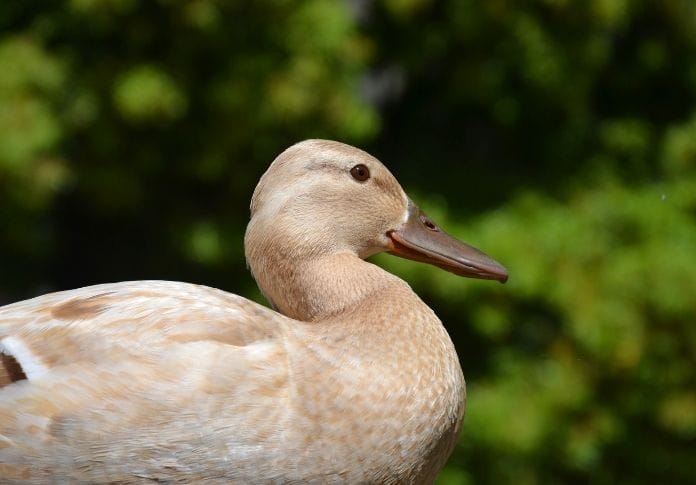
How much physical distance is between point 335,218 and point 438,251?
211 mm

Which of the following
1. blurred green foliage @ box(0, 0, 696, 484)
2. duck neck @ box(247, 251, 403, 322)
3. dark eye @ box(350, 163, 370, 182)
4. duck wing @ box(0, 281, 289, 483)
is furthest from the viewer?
blurred green foliage @ box(0, 0, 696, 484)

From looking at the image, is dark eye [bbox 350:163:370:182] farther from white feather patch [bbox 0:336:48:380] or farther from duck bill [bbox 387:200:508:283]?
white feather patch [bbox 0:336:48:380]

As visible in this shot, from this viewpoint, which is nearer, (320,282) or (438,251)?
(320,282)

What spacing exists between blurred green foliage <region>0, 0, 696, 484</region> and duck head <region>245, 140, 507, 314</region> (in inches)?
77.8

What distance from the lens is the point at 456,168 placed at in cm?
482

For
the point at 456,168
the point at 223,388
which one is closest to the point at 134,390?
the point at 223,388

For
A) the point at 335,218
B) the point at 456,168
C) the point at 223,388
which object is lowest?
the point at 456,168

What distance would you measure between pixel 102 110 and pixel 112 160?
209mm

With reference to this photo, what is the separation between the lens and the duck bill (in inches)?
75.6

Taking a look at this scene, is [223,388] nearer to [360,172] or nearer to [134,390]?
[134,390]

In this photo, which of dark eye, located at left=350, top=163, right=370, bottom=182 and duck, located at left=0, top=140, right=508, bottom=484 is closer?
duck, located at left=0, top=140, right=508, bottom=484

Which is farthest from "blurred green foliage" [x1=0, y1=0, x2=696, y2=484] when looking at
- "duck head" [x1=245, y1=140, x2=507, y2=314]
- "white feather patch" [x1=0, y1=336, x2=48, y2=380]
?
Result: "white feather patch" [x1=0, y1=336, x2=48, y2=380]

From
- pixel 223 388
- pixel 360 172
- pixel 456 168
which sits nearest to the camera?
pixel 223 388

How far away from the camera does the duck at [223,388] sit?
1.50 meters
